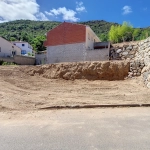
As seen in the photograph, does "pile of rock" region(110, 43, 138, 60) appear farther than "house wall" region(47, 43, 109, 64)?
No

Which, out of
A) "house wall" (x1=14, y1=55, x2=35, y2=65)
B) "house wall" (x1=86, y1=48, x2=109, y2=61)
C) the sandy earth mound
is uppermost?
"house wall" (x1=86, y1=48, x2=109, y2=61)

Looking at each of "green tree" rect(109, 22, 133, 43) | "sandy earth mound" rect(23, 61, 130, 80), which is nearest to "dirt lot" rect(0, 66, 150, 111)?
"sandy earth mound" rect(23, 61, 130, 80)

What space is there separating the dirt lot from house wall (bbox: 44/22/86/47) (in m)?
12.6

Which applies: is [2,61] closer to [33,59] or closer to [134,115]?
[33,59]

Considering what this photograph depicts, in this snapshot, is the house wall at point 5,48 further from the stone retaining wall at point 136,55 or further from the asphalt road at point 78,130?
the asphalt road at point 78,130

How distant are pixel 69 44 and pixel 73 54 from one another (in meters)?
1.88

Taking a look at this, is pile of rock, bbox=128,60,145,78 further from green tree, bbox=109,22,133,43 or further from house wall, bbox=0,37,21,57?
house wall, bbox=0,37,21,57

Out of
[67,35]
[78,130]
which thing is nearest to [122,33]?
[67,35]

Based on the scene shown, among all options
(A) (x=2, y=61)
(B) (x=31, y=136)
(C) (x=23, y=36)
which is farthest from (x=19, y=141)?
(C) (x=23, y=36)

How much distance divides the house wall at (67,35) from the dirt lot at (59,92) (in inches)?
498

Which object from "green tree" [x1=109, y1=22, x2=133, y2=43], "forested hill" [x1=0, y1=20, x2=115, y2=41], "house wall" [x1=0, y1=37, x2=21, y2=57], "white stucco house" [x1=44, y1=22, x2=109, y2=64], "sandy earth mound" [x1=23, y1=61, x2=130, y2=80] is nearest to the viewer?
"sandy earth mound" [x1=23, y1=61, x2=130, y2=80]

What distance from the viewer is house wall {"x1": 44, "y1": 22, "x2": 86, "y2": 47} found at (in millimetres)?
25445

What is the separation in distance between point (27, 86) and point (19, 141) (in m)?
8.01

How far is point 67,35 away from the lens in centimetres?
2648
